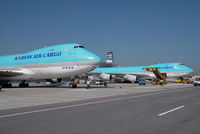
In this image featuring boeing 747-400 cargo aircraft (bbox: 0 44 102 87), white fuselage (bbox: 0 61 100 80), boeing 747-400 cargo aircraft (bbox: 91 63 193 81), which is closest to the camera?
white fuselage (bbox: 0 61 100 80)

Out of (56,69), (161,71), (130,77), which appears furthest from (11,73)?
(161,71)

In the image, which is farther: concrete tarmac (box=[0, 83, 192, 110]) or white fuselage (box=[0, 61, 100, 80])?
white fuselage (box=[0, 61, 100, 80])

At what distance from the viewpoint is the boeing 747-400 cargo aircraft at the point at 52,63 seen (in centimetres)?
2945

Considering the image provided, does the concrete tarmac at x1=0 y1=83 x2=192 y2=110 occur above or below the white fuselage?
below

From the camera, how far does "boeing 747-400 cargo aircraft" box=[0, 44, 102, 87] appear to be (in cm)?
2945

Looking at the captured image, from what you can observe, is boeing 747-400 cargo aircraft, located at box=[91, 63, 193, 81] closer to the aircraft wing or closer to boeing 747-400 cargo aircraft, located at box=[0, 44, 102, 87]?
boeing 747-400 cargo aircraft, located at box=[0, 44, 102, 87]

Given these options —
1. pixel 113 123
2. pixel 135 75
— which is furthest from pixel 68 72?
pixel 135 75

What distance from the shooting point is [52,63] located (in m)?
31.2

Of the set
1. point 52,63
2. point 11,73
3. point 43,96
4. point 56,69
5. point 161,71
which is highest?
point 161,71

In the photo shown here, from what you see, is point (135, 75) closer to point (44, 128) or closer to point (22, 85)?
point (22, 85)

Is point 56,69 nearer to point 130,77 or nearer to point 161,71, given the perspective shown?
point 130,77

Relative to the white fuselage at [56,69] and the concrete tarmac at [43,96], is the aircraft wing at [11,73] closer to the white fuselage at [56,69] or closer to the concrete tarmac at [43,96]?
the white fuselage at [56,69]

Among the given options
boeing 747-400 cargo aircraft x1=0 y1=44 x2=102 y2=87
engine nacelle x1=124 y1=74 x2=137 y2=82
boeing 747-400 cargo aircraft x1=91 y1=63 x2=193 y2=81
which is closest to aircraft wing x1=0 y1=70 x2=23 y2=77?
boeing 747-400 cargo aircraft x1=0 y1=44 x2=102 y2=87

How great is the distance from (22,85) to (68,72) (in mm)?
13452
